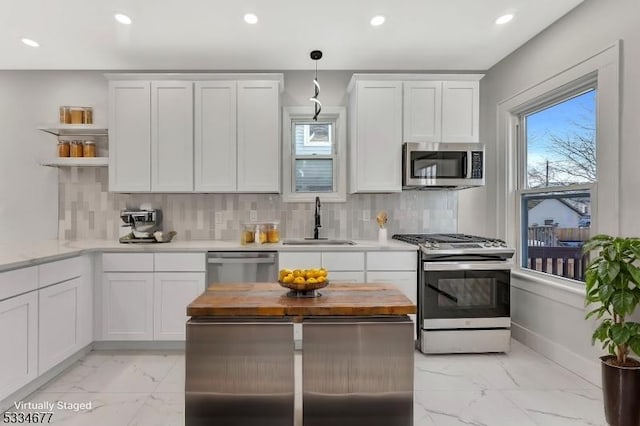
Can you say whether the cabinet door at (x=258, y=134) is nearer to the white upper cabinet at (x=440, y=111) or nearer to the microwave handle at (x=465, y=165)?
the white upper cabinet at (x=440, y=111)

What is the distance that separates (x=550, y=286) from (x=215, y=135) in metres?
3.22

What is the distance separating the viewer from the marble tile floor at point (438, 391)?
217cm

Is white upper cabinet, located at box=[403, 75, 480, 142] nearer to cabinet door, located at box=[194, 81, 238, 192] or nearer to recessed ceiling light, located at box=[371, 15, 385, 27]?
recessed ceiling light, located at box=[371, 15, 385, 27]

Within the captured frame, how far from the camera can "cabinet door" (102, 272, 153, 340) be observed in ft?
10.2

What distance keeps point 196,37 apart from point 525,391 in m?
3.75

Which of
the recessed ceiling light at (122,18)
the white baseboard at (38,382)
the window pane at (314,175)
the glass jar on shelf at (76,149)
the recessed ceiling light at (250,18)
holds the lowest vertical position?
the white baseboard at (38,382)

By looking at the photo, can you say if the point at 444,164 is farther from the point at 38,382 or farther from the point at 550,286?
the point at 38,382

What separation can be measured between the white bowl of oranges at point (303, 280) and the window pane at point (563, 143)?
7.40 ft

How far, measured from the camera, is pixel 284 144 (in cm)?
386

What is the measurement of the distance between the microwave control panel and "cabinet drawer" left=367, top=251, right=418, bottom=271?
38.1 inches

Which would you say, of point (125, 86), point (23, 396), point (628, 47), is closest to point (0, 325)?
point (23, 396)

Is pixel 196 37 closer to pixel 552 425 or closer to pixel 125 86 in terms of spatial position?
pixel 125 86

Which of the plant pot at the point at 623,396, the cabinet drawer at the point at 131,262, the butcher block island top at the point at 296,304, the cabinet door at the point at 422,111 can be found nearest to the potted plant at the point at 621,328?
the plant pot at the point at 623,396

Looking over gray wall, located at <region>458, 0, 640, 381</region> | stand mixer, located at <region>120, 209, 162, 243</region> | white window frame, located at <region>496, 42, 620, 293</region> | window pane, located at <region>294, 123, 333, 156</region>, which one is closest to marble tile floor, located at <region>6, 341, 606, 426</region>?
gray wall, located at <region>458, 0, 640, 381</region>
